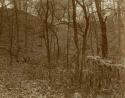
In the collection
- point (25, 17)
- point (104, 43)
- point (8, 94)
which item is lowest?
point (8, 94)

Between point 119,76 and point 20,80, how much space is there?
5717 millimetres

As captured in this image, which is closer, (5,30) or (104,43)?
(104,43)

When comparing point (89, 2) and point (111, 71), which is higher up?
point (89, 2)

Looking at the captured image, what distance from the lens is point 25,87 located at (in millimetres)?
15109

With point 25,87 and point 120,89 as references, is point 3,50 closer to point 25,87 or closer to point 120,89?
point 25,87

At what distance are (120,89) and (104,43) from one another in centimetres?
498

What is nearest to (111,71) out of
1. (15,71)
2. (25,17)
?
(15,71)

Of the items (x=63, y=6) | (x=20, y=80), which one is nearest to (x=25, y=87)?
(x=20, y=80)

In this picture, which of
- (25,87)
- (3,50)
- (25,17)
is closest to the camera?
(25,87)

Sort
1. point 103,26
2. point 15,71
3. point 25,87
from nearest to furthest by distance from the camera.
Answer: point 25,87
point 103,26
point 15,71

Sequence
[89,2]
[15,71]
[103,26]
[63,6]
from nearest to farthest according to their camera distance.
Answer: [103,26] < [15,71] < [89,2] < [63,6]

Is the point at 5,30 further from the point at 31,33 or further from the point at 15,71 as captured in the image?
the point at 15,71

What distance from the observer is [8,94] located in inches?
531

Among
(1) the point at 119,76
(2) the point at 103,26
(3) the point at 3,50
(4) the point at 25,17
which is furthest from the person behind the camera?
(4) the point at 25,17
